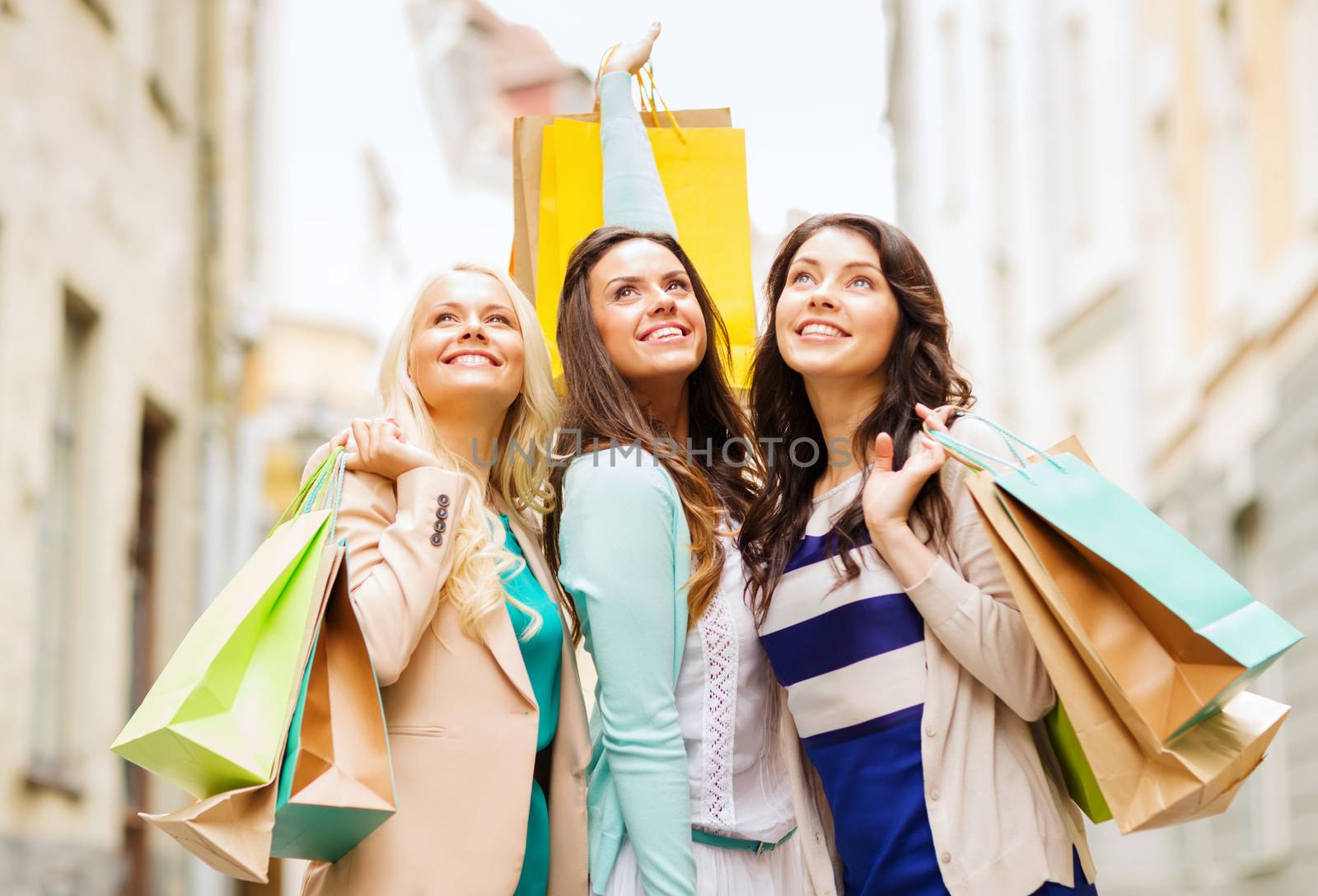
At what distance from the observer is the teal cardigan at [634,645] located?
304 centimetres

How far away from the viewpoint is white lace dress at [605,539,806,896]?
3145 mm

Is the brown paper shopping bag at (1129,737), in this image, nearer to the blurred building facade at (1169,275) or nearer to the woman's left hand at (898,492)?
the woman's left hand at (898,492)

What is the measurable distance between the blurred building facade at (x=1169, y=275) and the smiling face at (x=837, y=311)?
1.08ft

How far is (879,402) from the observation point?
3.27 m

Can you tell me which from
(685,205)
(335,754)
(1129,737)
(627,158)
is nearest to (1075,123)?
(685,205)

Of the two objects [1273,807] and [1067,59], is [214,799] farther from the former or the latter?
[1067,59]

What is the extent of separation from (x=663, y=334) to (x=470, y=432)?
46cm

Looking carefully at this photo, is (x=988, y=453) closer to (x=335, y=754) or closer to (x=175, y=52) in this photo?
(x=335, y=754)

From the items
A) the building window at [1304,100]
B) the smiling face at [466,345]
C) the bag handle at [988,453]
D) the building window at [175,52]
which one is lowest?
the bag handle at [988,453]

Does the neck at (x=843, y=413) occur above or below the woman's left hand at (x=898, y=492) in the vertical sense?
above

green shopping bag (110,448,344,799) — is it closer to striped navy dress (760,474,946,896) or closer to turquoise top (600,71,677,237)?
striped navy dress (760,474,946,896)

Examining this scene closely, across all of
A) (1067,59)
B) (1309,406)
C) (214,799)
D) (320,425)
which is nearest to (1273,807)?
(1309,406)

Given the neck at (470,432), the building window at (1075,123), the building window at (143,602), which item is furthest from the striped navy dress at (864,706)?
the building window at (1075,123)

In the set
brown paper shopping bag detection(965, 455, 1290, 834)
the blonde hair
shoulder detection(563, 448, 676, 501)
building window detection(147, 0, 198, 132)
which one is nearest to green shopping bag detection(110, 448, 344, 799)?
the blonde hair
